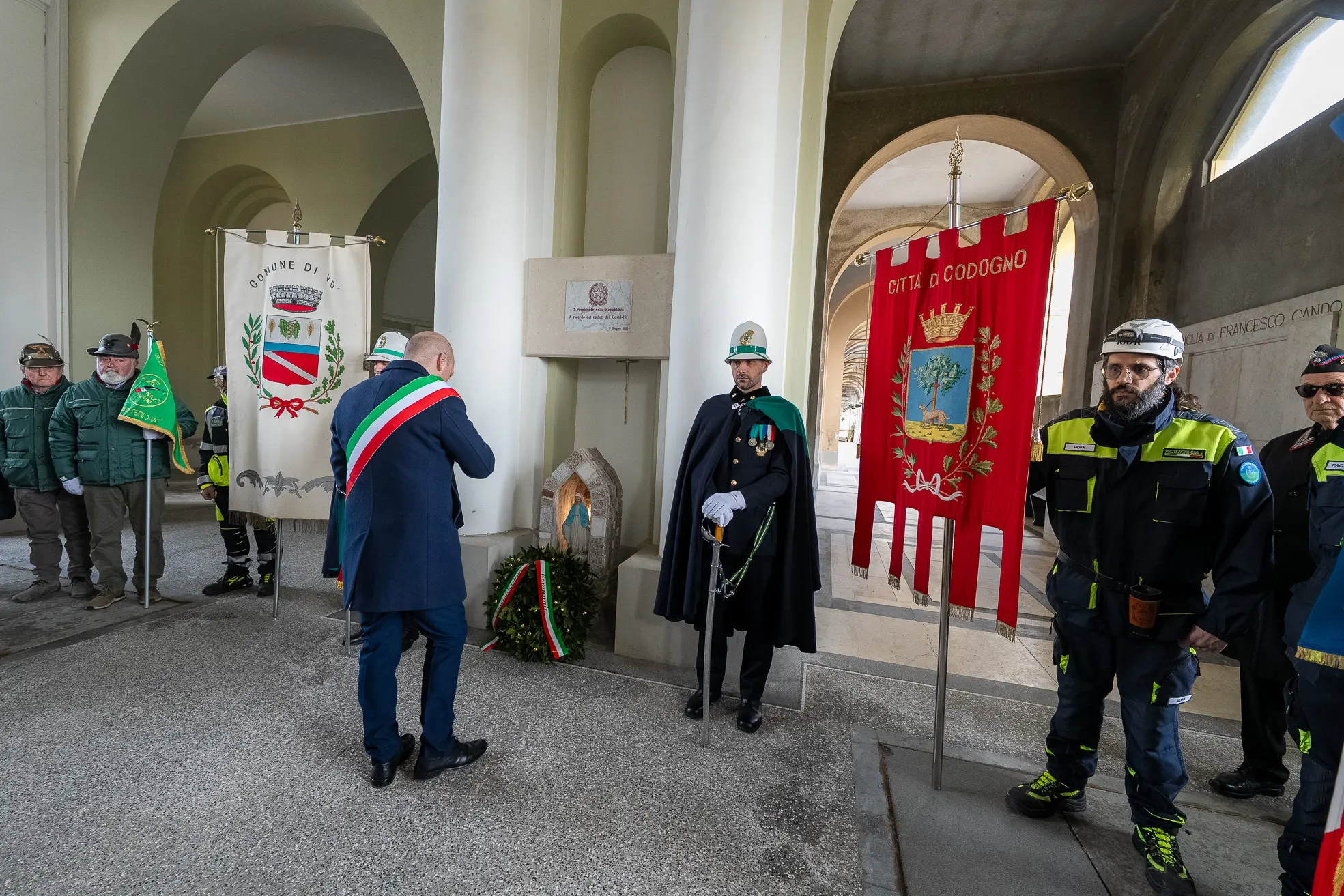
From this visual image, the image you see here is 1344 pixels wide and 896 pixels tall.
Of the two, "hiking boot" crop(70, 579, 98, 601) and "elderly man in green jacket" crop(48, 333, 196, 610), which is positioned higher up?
"elderly man in green jacket" crop(48, 333, 196, 610)

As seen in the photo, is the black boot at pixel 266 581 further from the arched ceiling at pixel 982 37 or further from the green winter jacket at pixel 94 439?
the arched ceiling at pixel 982 37

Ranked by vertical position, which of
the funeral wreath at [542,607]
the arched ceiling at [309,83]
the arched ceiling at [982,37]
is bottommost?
the funeral wreath at [542,607]

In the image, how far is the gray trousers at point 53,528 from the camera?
179 inches

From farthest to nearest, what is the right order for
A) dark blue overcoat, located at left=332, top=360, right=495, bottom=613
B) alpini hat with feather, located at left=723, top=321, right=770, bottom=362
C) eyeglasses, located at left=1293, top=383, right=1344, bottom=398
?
alpini hat with feather, located at left=723, top=321, right=770, bottom=362
dark blue overcoat, located at left=332, top=360, right=495, bottom=613
eyeglasses, located at left=1293, top=383, right=1344, bottom=398

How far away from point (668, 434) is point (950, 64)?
308 inches

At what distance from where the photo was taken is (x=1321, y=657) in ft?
5.44

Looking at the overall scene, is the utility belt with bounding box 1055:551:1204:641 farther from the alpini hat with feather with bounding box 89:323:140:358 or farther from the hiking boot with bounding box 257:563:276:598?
the alpini hat with feather with bounding box 89:323:140:358

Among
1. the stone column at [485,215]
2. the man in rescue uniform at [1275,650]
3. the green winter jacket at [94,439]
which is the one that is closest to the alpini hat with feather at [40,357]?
the green winter jacket at [94,439]

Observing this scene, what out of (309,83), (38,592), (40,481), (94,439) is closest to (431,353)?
(94,439)

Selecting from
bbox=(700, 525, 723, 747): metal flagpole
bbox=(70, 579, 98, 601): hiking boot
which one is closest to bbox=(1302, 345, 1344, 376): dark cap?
bbox=(700, 525, 723, 747): metal flagpole

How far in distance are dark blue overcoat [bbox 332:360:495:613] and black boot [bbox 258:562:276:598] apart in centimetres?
305

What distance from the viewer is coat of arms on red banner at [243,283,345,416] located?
13.1ft

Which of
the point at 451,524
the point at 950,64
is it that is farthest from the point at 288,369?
the point at 950,64

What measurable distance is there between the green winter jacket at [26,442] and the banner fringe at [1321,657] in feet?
22.9
